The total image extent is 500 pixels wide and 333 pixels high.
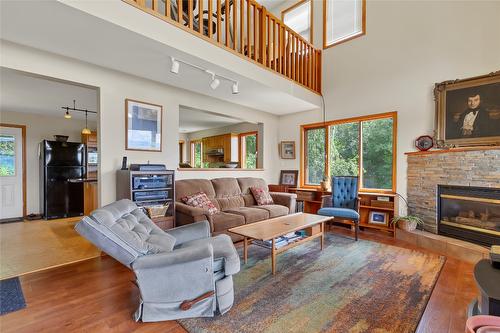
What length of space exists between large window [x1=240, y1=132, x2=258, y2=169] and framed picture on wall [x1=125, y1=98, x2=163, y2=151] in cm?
327

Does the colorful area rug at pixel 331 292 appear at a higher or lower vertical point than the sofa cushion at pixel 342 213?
lower

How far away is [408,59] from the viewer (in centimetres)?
405

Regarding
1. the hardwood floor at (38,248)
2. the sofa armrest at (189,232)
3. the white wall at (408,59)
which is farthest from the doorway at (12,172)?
the white wall at (408,59)

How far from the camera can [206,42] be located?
2.88 m

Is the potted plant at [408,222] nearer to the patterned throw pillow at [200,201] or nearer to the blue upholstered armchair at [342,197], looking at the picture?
the blue upholstered armchair at [342,197]

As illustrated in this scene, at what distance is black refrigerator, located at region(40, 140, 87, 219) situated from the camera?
17.8ft

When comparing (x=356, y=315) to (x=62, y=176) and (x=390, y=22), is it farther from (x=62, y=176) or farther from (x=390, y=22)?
(x=62, y=176)

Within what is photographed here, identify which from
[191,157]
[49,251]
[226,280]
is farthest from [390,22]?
[191,157]

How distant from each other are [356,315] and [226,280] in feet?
3.44

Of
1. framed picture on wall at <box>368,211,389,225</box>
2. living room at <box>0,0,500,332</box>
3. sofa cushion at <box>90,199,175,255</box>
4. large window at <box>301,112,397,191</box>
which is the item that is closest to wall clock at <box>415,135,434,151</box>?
living room at <box>0,0,500,332</box>

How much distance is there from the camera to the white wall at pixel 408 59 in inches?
136

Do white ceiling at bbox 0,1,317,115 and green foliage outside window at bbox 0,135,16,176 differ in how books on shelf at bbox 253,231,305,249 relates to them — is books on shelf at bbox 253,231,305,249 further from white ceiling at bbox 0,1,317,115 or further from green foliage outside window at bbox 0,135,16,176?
green foliage outside window at bbox 0,135,16,176

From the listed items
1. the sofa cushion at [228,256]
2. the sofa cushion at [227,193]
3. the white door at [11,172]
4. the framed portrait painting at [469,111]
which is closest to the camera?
the sofa cushion at [228,256]

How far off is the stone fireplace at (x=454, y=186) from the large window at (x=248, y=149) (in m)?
3.69
